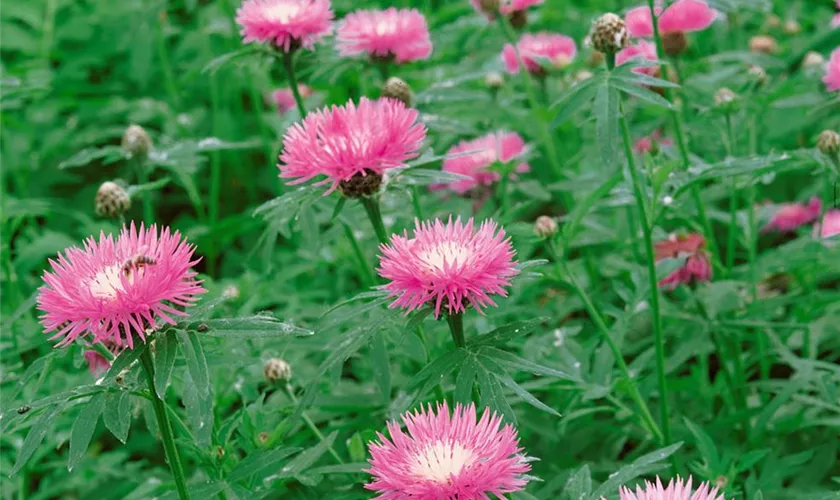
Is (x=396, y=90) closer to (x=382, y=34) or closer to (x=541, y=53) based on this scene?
(x=382, y=34)

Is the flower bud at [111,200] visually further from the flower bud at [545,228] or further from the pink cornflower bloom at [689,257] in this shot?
the pink cornflower bloom at [689,257]

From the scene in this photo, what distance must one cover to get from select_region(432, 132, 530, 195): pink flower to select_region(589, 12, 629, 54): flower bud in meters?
0.89

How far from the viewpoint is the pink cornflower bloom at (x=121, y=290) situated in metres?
1.47

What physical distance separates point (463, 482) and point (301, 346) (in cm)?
119

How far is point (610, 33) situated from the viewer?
197 cm

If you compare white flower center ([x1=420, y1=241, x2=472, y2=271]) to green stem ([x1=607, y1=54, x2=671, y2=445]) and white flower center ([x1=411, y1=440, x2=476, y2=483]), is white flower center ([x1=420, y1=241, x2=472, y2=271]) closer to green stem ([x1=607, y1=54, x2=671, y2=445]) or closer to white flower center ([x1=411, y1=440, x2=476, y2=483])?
white flower center ([x1=411, y1=440, x2=476, y2=483])

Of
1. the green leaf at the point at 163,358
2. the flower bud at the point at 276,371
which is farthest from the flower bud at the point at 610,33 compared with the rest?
the green leaf at the point at 163,358

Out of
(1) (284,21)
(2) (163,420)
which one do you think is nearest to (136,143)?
(1) (284,21)

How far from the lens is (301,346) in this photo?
2500 mm

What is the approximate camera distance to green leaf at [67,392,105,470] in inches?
58.2

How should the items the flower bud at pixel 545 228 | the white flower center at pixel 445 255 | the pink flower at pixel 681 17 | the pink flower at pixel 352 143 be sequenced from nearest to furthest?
the white flower center at pixel 445 255, the pink flower at pixel 352 143, the flower bud at pixel 545 228, the pink flower at pixel 681 17

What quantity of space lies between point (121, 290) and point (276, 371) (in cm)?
66

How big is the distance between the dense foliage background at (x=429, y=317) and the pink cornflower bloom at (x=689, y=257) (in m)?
0.04

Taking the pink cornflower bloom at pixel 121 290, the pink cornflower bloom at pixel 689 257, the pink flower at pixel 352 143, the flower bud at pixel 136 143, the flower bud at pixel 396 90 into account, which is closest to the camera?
the pink cornflower bloom at pixel 121 290
